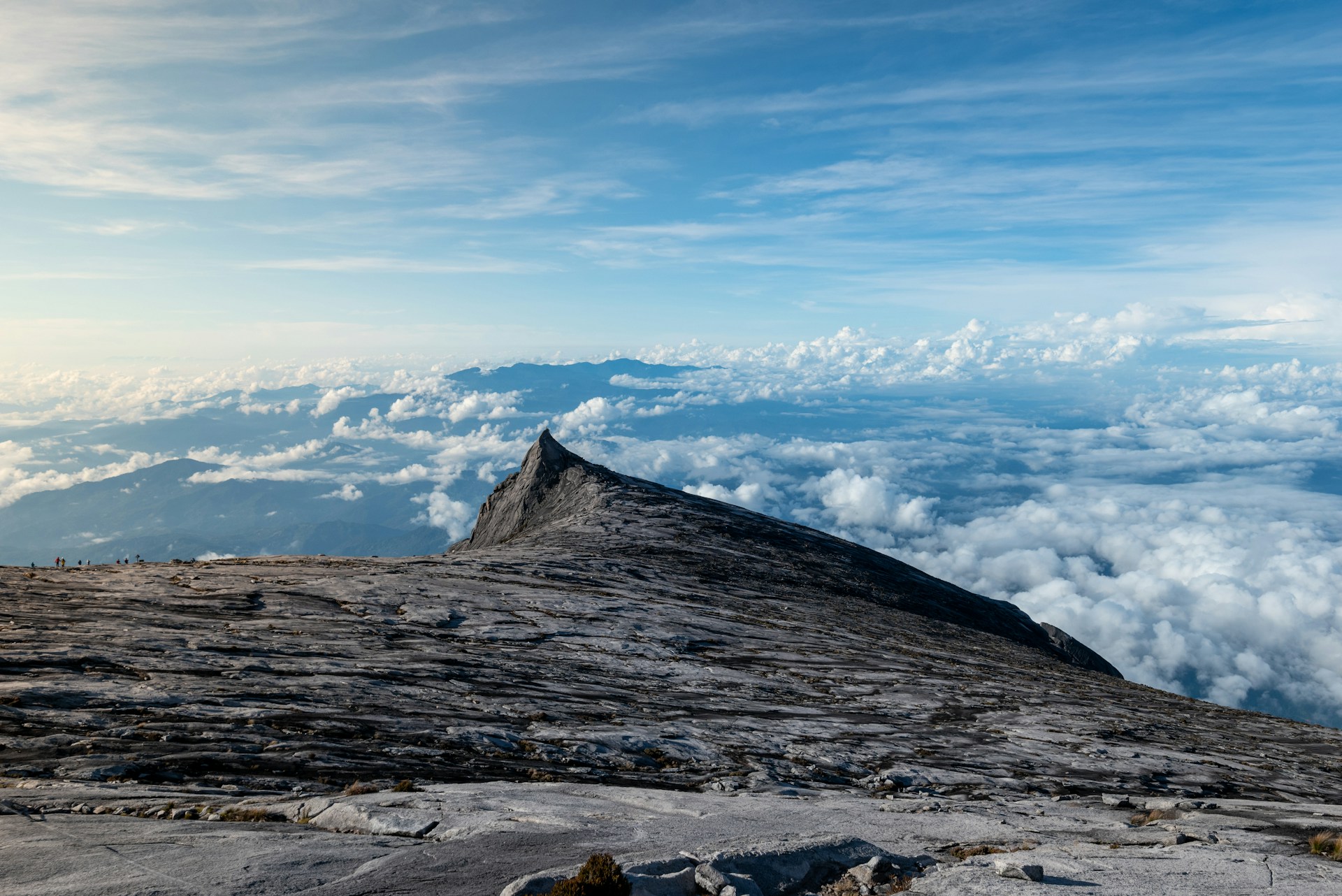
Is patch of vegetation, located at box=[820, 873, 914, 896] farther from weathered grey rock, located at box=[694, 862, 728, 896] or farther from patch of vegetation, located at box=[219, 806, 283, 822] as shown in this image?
patch of vegetation, located at box=[219, 806, 283, 822]

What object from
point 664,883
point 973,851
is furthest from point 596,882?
point 973,851

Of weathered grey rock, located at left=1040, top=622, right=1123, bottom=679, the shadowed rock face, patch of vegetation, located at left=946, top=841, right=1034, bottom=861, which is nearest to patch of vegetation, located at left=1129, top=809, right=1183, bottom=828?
the shadowed rock face

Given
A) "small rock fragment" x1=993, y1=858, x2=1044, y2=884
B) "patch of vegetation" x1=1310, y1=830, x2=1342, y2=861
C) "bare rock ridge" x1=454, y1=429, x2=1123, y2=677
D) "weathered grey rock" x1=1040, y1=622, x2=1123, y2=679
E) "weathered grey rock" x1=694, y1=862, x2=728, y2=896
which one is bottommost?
"weathered grey rock" x1=1040, y1=622, x2=1123, y2=679

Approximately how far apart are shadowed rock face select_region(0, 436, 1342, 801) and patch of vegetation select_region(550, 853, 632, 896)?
29.9 ft

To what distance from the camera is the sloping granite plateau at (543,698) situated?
62.1ft

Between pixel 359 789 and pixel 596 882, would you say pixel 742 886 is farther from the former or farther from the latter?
pixel 359 789

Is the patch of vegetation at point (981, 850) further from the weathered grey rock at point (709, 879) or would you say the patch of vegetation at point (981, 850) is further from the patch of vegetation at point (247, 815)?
the patch of vegetation at point (247, 815)

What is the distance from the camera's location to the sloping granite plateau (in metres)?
18.9

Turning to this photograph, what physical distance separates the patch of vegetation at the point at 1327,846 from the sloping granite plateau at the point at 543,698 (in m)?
7.65

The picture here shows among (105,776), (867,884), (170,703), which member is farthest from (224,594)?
(867,884)

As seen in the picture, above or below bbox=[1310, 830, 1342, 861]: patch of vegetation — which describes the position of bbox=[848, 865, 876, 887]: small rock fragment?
above

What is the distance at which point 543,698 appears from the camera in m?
27.2

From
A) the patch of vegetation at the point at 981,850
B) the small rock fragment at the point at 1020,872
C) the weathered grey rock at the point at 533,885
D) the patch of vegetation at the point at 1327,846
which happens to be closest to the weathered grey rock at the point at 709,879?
the weathered grey rock at the point at 533,885

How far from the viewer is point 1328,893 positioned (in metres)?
13.5
